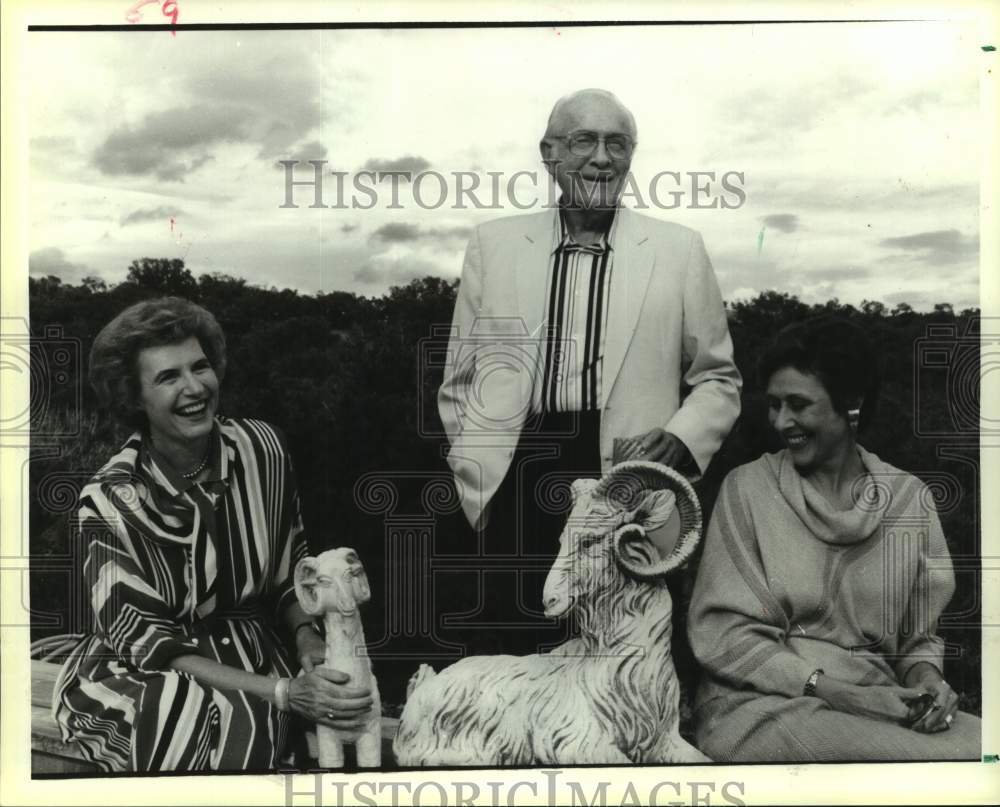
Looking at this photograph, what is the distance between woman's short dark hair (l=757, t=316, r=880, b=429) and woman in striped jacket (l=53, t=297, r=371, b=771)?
190 centimetres

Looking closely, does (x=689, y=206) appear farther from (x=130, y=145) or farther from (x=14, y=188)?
(x=14, y=188)

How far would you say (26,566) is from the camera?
5758 millimetres

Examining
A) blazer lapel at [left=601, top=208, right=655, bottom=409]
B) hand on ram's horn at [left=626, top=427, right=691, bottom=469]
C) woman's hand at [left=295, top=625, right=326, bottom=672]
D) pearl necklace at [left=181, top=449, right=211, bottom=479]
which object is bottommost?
woman's hand at [left=295, top=625, right=326, bottom=672]

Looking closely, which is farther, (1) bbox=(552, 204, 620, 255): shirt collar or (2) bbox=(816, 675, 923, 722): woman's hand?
(1) bbox=(552, 204, 620, 255): shirt collar

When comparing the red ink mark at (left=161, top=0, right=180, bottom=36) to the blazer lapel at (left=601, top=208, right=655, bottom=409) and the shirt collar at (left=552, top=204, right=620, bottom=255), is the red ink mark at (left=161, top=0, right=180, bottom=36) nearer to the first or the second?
the shirt collar at (left=552, top=204, right=620, bottom=255)

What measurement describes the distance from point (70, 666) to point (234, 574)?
71 centimetres

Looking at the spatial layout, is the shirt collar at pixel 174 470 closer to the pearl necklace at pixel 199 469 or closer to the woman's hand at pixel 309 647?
the pearl necklace at pixel 199 469

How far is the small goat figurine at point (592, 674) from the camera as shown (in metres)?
5.65

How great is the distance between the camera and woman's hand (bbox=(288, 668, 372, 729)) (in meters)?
5.64

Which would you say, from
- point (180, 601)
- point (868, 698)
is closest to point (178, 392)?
point (180, 601)

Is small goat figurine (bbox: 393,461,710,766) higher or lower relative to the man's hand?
lower

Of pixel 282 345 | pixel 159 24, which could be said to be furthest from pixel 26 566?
pixel 159 24

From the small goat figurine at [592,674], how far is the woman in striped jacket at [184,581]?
373mm

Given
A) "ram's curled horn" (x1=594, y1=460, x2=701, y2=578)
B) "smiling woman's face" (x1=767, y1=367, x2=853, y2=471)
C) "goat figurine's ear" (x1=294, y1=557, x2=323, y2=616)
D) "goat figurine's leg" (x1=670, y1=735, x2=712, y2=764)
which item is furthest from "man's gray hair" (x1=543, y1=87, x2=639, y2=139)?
"goat figurine's leg" (x1=670, y1=735, x2=712, y2=764)
